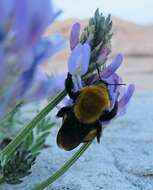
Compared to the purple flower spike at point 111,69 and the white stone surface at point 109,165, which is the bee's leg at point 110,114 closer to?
the purple flower spike at point 111,69

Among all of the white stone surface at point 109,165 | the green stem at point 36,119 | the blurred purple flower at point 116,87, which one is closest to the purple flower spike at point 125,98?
the blurred purple flower at point 116,87

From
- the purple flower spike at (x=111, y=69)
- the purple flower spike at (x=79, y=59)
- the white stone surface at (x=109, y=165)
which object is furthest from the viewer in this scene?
the white stone surface at (x=109, y=165)

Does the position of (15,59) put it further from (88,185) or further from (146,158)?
(146,158)

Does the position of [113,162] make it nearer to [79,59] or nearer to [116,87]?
[116,87]

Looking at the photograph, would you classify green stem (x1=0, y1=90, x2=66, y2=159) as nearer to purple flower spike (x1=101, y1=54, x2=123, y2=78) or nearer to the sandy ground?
purple flower spike (x1=101, y1=54, x2=123, y2=78)

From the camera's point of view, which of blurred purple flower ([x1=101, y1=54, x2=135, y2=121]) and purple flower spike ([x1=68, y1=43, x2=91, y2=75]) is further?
blurred purple flower ([x1=101, y1=54, x2=135, y2=121])

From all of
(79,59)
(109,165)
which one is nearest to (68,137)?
(79,59)

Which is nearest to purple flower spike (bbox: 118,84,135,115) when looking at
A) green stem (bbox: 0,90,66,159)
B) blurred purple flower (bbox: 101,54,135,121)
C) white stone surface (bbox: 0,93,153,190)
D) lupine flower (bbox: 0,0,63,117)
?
blurred purple flower (bbox: 101,54,135,121)
